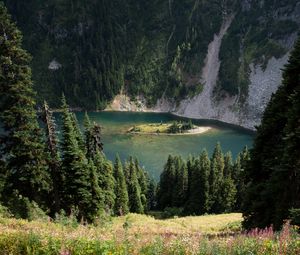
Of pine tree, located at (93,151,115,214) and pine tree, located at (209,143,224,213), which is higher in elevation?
pine tree, located at (93,151,115,214)

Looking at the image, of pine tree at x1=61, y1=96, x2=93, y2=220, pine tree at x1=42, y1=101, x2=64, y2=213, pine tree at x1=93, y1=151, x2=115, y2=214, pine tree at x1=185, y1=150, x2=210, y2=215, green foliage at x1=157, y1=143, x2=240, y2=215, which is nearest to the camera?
pine tree at x1=42, y1=101, x2=64, y2=213

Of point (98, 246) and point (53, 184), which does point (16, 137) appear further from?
point (98, 246)

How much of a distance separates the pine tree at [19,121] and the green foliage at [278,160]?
20.9 meters

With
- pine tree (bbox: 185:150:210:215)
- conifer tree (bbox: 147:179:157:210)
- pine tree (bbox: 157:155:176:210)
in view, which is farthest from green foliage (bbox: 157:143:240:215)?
conifer tree (bbox: 147:179:157:210)

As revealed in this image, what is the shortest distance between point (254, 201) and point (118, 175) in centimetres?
6752

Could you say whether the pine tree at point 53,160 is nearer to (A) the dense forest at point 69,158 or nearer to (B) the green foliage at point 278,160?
(A) the dense forest at point 69,158

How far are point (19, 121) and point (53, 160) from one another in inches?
240

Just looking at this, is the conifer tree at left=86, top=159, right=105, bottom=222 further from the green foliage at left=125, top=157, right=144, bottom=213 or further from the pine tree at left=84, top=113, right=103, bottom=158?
the green foliage at left=125, top=157, right=144, bottom=213

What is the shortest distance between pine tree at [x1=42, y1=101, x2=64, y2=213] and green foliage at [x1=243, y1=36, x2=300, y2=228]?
20.5 m

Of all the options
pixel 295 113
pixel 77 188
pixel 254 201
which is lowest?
pixel 77 188

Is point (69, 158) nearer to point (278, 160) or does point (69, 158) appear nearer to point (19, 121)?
point (19, 121)

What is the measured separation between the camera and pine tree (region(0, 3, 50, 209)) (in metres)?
34.3

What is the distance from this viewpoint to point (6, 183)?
3709 cm

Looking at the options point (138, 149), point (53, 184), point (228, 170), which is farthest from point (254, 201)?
point (138, 149)
